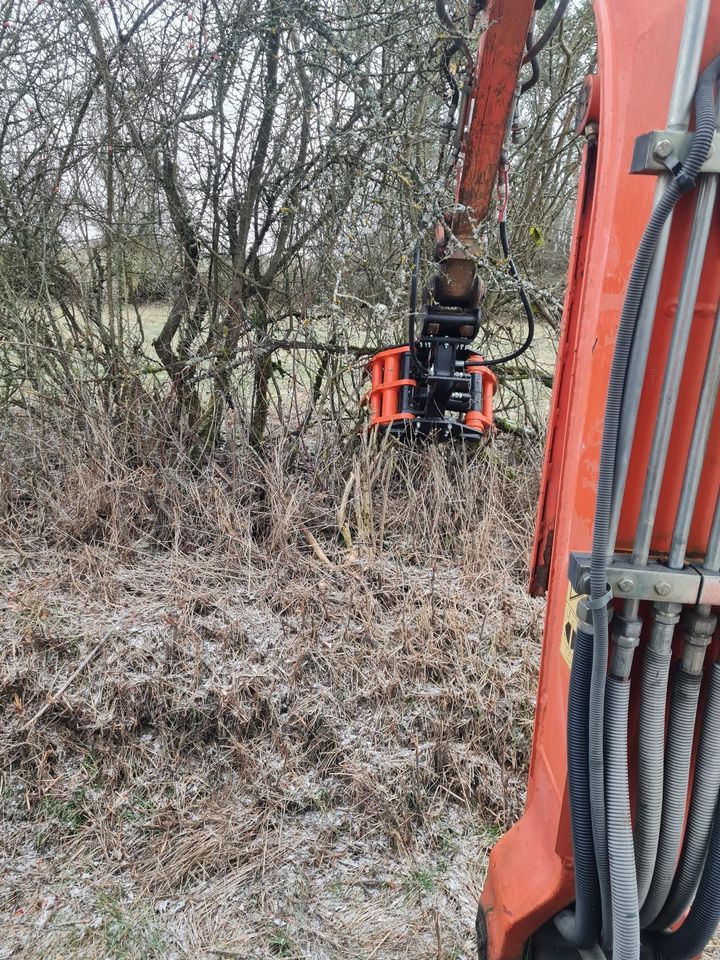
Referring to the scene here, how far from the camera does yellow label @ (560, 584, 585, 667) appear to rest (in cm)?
109

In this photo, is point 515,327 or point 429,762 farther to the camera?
point 515,327

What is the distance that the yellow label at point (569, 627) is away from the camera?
1089 millimetres

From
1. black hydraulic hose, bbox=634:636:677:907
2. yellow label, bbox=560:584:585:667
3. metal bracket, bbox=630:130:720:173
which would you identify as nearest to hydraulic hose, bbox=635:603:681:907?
black hydraulic hose, bbox=634:636:677:907

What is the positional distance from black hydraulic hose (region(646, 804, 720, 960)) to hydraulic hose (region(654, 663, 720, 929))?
1 centimetres

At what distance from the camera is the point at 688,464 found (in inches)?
38.6

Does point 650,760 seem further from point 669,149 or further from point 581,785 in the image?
point 669,149

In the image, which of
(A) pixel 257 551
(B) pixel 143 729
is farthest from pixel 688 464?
(A) pixel 257 551

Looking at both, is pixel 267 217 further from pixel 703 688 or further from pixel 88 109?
pixel 703 688

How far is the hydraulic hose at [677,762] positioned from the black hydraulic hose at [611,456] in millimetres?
104

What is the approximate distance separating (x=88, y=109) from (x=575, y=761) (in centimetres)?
452

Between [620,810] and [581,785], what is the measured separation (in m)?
0.07

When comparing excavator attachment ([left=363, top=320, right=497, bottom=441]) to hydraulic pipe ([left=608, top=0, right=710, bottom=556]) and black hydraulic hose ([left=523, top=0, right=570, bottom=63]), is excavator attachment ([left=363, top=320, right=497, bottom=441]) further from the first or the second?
hydraulic pipe ([left=608, top=0, right=710, bottom=556])

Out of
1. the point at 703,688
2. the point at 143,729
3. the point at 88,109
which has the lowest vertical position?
the point at 143,729

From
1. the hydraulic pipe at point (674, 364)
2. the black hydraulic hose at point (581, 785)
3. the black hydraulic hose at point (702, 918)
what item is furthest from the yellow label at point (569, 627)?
the black hydraulic hose at point (702, 918)
